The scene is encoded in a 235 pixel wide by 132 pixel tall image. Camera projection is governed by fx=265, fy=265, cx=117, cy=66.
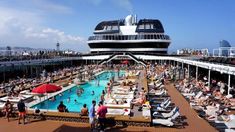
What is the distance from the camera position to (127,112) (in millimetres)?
13094

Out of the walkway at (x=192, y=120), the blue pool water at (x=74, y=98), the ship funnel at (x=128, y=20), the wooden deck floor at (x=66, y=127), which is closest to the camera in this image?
the wooden deck floor at (x=66, y=127)

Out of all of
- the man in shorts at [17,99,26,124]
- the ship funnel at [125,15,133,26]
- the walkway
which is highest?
the ship funnel at [125,15,133,26]

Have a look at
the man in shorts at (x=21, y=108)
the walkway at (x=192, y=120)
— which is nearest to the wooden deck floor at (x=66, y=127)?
the walkway at (x=192, y=120)

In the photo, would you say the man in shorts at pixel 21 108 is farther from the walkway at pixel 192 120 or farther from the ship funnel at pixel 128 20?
the ship funnel at pixel 128 20

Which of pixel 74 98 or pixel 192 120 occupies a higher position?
pixel 192 120

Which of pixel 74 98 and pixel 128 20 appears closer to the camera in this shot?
pixel 74 98

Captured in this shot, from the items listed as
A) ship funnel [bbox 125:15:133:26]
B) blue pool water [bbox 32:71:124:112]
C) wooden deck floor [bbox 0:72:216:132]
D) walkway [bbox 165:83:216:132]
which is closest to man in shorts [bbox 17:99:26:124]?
wooden deck floor [bbox 0:72:216:132]

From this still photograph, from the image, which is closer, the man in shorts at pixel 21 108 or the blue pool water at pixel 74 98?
the man in shorts at pixel 21 108

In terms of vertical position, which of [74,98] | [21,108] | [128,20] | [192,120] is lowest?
[74,98]

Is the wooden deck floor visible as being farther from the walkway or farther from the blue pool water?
the blue pool water

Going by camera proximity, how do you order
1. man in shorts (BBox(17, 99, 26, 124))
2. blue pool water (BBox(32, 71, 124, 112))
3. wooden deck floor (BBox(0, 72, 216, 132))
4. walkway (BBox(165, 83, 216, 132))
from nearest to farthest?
1. wooden deck floor (BBox(0, 72, 216, 132))
2. walkway (BBox(165, 83, 216, 132))
3. man in shorts (BBox(17, 99, 26, 124))
4. blue pool water (BBox(32, 71, 124, 112))

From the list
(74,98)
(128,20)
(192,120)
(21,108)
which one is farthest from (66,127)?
(128,20)

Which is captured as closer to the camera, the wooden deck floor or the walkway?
the wooden deck floor

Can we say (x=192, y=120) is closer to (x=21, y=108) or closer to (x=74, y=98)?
(x=21, y=108)
